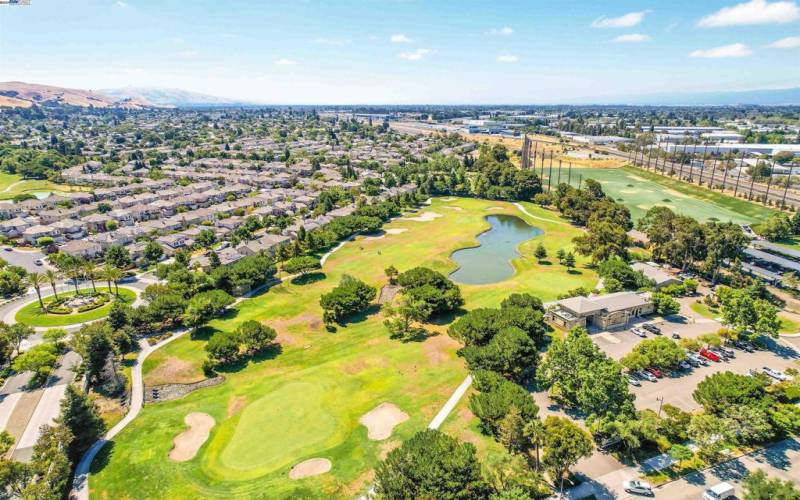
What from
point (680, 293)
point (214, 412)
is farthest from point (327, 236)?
point (680, 293)

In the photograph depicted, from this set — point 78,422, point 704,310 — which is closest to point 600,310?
point 704,310

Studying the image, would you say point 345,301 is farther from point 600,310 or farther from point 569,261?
point 569,261

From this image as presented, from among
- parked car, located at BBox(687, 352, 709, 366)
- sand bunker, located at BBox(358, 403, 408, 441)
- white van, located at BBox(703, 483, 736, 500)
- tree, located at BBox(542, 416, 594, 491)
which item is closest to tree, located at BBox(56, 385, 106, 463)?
sand bunker, located at BBox(358, 403, 408, 441)

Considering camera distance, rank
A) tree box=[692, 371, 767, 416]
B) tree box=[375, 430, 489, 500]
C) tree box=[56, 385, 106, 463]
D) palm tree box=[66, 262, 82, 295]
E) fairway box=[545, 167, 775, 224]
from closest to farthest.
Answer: tree box=[375, 430, 489, 500], tree box=[56, 385, 106, 463], tree box=[692, 371, 767, 416], palm tree box=[66, 262, 82, 295], fairway box=[545, 167, 775, 224]

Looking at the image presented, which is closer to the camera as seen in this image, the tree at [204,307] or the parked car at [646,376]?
the parked car at [646,376]

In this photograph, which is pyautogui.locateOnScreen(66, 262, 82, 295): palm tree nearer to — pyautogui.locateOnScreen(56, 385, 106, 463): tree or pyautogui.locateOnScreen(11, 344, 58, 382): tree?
pyautogui.locateOnScreen(11, 344, 58, 382): tree

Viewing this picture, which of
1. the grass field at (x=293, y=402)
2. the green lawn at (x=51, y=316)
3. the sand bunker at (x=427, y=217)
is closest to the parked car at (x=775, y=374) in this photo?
the grass field at (x=293, y=402)

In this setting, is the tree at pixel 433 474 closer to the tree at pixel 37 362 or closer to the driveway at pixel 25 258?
the tree at pixel 37 362
